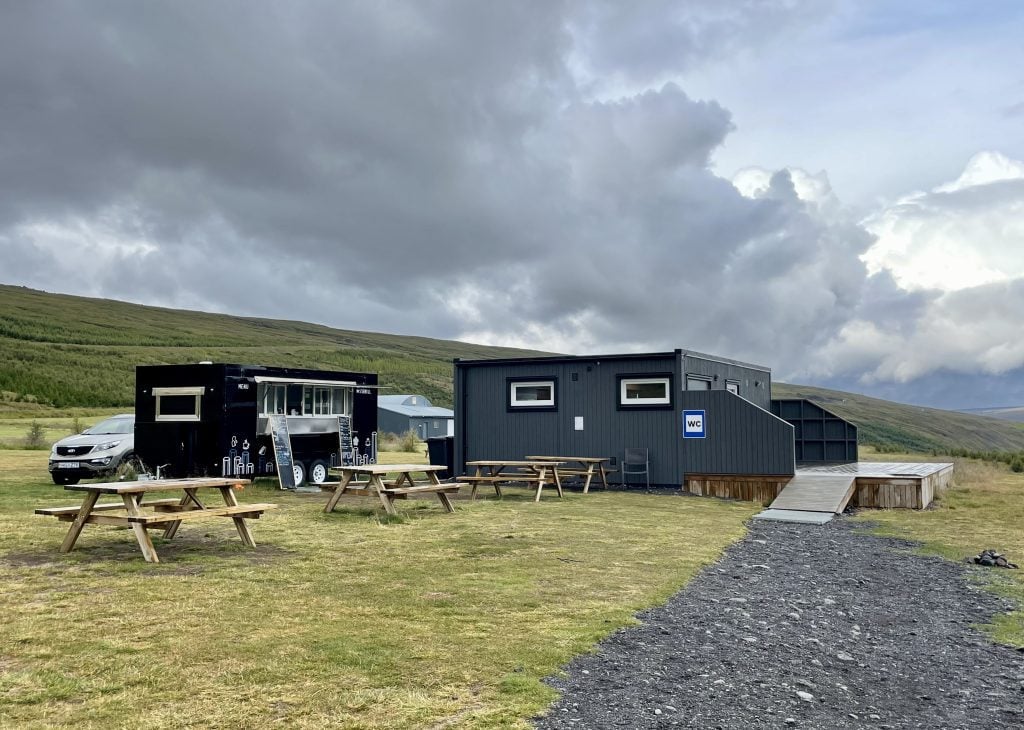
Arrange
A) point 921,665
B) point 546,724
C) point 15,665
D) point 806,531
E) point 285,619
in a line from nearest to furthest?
point 546,724
point 15,665
point 921,665
point 285,619
point 806,531

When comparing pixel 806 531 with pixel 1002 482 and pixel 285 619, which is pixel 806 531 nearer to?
pixel 285 619

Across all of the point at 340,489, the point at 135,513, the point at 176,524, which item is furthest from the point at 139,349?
the point at 135,513

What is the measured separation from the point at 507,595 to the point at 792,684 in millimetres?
2612

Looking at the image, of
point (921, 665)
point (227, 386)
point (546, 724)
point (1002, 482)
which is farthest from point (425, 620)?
point (1002, 482)

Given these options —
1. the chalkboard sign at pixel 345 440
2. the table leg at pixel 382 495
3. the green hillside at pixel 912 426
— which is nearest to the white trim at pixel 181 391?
the chalkboard sign at pixel 345 440

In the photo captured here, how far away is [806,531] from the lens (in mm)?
12180

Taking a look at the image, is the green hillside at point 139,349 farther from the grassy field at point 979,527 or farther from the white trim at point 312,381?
the grassy field at point 979,527

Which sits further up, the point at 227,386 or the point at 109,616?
the point at 227,386

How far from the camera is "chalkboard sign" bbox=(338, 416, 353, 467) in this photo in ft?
60.6

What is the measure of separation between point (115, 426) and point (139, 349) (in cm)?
7961

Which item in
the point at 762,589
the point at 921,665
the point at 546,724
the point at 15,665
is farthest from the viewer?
the point at 762,589

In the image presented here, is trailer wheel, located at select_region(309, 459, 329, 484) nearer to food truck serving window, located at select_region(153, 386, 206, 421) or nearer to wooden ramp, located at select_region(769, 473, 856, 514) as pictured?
food truck serving window, located at select_region(153, 386, 206, 421)

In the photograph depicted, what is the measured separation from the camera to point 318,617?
5.94 metres

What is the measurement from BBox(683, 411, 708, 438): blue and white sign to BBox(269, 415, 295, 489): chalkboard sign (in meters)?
8.05
